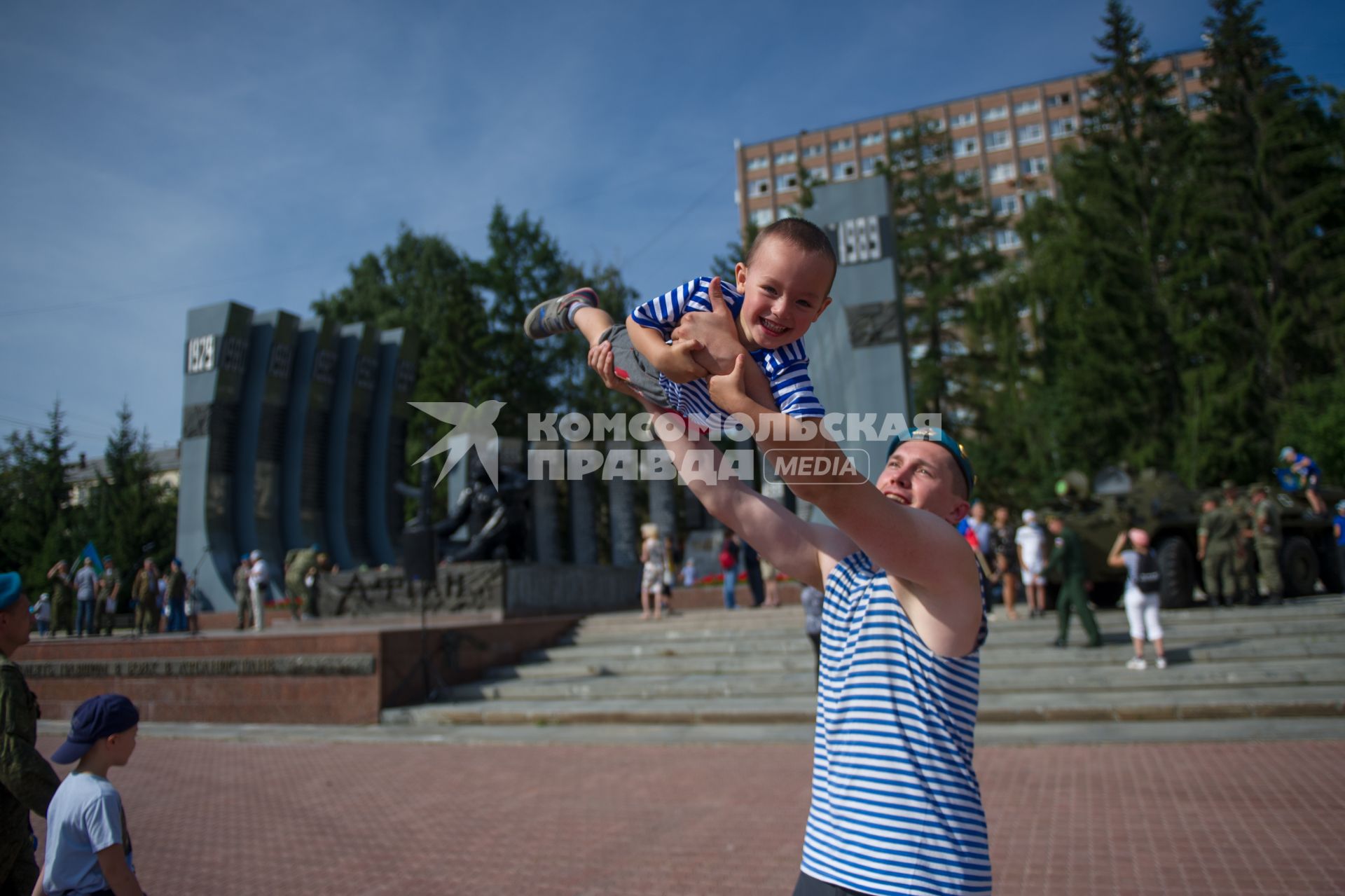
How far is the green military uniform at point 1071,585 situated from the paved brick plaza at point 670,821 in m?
2.92

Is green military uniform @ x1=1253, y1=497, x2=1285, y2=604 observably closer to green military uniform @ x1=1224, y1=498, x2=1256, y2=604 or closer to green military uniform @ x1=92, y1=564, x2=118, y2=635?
green military uniform @ x1=1224, y1=498, x2=1256, y2=604

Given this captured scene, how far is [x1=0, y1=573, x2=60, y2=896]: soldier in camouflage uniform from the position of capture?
3.04 metres

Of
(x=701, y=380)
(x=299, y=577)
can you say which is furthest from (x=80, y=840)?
(x=299, y=577)

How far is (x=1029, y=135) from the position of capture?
222ft

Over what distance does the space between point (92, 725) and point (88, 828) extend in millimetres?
341

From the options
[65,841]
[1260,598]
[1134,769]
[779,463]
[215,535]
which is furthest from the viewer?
[215,535]

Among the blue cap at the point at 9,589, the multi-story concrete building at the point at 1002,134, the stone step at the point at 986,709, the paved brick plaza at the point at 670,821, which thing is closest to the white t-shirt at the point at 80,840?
the blue cap at the point at 9,589

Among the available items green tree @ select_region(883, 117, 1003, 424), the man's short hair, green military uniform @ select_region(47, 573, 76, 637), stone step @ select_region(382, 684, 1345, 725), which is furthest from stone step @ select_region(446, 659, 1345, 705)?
green tree @ select_region(883, 117, 1003, 424)

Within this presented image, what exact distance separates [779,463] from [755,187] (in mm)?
79595

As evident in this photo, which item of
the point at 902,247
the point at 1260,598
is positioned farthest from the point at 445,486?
the point at 1260,598

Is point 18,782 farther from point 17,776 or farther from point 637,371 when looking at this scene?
point 637,371

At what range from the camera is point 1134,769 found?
7297 mm

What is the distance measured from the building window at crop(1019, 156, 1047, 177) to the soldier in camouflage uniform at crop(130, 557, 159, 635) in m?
64.7

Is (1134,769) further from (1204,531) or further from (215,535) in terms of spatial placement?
(215,535)
